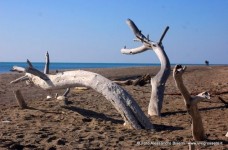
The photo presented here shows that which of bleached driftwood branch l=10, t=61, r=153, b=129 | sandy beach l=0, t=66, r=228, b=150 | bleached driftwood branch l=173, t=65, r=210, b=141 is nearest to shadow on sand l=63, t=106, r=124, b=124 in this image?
sandy beach l=0, t=66, r=228, b=150

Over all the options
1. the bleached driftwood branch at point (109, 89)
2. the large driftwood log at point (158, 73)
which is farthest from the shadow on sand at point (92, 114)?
the large driftwood log at point (158, 73)

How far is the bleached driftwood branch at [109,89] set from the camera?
823 cm

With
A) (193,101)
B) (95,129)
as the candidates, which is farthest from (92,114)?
(193,101)

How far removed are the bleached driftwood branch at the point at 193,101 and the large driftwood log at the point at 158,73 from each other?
129 inches

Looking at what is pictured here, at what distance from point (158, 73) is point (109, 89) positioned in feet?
8.59

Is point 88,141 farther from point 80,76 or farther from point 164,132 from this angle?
point 80,76

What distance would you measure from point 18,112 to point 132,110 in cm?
329

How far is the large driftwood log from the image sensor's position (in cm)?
1031

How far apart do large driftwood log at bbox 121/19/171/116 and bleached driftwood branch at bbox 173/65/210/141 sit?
3.28 metres

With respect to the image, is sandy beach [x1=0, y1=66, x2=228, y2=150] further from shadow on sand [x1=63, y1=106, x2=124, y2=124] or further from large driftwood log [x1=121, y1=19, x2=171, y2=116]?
large driftwood log [x1=121, y1=19, x2=171, y2=116]

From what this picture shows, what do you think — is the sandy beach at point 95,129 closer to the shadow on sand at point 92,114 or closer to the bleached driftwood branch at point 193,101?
the shadow on sand at point 92,114

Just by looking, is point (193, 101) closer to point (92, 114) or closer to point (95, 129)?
point (95, 129)

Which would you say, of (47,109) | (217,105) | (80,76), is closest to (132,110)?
(80,76)

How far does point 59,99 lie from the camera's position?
12070 millimetres
